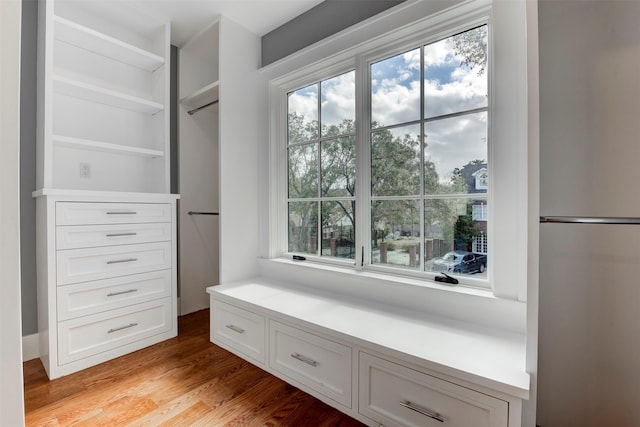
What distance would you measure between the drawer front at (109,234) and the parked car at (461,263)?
6.39ft

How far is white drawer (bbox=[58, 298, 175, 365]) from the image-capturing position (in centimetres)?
183

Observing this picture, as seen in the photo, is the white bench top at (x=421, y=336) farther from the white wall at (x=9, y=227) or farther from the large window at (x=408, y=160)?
the white wall at (x=9, y=227)

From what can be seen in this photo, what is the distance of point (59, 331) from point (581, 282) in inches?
106

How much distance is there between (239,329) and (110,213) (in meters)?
1.15

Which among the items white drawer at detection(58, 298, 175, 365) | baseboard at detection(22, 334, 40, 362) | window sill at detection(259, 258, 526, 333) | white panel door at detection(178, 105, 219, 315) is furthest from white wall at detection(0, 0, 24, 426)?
white panel door at detection(178, 105, 219, 315)

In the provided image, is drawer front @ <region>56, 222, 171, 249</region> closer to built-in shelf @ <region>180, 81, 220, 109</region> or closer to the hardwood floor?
the hardwood floor

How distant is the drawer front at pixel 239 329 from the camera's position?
1.88 m

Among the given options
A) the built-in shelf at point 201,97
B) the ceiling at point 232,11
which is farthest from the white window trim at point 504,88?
the built-in shelf at point 201,97

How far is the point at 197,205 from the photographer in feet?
9.59

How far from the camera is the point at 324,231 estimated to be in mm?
2344

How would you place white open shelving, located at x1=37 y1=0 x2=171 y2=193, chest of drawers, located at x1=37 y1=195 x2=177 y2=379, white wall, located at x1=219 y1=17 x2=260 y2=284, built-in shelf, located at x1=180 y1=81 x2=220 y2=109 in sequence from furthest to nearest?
1. built-in shelf, located at x1=180 y1=81 x2=220 y2=109
2. white wall, located at x1=219 y1=17 x2=260 y2=284
3. white open shelving, located at x1=37 y1=0 x2=171 y2=193
4. chest of drawers, located at x1=37 y1=195 x2=177 y2=379

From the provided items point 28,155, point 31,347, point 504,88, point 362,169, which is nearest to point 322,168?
point 362,169

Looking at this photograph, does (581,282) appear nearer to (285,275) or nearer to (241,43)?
(285,275)

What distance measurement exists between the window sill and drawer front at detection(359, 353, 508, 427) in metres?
0.44
